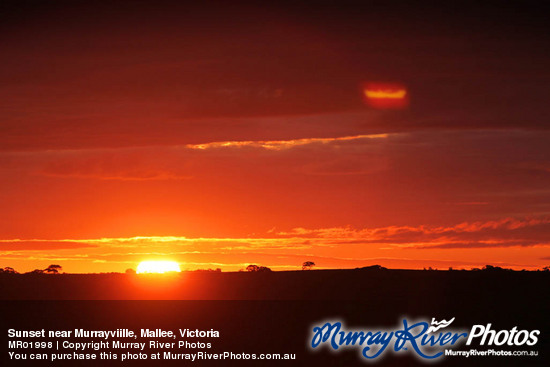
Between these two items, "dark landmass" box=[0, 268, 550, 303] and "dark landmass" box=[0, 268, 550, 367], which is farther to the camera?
"dark landmass" box=[0, 268, 550, 303]

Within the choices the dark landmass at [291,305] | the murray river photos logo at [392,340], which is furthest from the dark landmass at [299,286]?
the murray river photos logo at [392,340]

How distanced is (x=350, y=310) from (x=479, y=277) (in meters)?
12.8

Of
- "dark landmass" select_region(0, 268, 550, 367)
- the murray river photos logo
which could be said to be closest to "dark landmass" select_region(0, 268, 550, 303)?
"dark landmass" select_region(0, 268, 550, 367)

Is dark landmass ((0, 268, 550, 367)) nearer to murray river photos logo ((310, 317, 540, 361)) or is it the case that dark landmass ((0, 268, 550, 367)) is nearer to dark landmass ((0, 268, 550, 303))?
dark landmass ((0, 268, 550, 303))

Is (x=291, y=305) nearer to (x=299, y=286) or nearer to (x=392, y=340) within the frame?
(x=299, y=286)

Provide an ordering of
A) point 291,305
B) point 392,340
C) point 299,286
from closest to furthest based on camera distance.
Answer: point 392,340 → point 291,305 → point 299,286

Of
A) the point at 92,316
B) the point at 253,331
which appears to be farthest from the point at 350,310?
the point at 92,316

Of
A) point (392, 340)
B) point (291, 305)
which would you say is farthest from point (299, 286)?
point (392, 340)

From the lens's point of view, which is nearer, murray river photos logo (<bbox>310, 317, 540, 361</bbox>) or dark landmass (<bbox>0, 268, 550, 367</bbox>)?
murray river photos logo (<bbox>310, 317, 540, 361</bbox>)

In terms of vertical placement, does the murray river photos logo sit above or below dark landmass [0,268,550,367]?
below

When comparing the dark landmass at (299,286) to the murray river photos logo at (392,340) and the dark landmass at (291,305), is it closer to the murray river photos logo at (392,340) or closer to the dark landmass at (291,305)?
the dark landmass at (291,305)

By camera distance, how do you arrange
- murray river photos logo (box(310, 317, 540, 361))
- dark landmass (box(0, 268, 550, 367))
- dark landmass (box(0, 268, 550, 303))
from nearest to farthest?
1. murray river photos logo (box(310, 317, 540, 361))
2. dark landmass (box(0, 268, 550, 367))
3. dark landmass (box(0, 268, 550, 303))

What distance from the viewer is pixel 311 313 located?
61.4 m

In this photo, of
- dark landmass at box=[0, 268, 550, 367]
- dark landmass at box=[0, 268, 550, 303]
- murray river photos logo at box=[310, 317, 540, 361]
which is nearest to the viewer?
murray river photos logo at box=[310, 317, 540, 361]
